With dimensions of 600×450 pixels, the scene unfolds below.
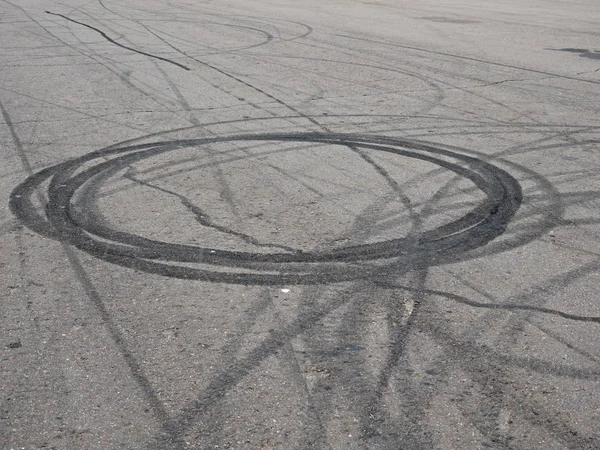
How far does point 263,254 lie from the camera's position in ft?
18.3

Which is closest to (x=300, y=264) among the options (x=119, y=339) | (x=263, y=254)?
(x=263, y=254)

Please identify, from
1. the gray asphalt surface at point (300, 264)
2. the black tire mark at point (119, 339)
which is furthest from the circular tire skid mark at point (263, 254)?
the black tire mark at point (119, 339)

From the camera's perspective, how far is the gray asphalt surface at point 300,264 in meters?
3.80

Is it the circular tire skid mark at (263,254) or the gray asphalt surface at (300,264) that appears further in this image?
the circular tire skid mark at (263,254)

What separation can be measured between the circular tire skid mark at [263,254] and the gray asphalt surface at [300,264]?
0.02m

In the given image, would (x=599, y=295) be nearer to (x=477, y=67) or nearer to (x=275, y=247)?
(x=275, y=247)

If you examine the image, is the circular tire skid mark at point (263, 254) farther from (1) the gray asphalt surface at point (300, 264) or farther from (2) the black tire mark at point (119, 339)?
(2) the black tire mark at point (119, 339)

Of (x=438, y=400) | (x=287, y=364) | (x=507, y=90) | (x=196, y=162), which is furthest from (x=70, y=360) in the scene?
(x=507, y=90)

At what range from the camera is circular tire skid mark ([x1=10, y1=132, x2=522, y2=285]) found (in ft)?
17.4

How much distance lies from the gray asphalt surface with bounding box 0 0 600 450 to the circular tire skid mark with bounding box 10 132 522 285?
2 centimetres

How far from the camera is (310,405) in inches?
151

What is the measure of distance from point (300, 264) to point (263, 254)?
30 cm

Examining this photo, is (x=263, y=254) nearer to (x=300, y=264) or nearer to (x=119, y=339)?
(x=300, y=264)

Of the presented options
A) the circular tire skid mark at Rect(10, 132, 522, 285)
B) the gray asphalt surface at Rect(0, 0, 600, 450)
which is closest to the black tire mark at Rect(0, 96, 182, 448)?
the gray asphalt surface at Rect(0, 0, 600, 450)
